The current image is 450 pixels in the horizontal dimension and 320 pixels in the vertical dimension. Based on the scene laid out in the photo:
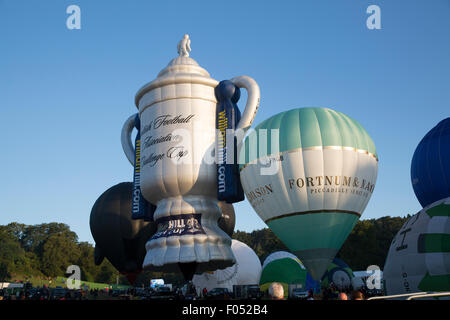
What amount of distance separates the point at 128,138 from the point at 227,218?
236 inches

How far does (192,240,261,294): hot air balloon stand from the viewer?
2298 cm

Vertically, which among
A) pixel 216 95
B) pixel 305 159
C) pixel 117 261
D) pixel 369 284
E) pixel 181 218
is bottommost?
pixel 369 284

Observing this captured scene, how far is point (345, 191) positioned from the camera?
48.1 feet

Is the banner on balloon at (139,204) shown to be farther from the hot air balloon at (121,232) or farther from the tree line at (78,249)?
the tree line at (78,249)

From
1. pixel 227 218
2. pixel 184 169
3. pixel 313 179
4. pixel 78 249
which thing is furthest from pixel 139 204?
pixel 78 249

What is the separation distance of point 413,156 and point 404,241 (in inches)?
396

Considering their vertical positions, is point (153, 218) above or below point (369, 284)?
above

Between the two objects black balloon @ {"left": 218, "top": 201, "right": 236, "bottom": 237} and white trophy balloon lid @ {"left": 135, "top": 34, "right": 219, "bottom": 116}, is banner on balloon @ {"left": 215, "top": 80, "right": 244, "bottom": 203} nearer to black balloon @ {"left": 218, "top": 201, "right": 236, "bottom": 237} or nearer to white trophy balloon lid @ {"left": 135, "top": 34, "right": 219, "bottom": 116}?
white trophy balloon lid @ {"left": 135, "top": 34, "right": 219, "bottom": 116}

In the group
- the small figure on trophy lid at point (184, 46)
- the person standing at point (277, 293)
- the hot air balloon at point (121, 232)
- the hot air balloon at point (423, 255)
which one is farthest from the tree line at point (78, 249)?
the person standing at point (277, 293)

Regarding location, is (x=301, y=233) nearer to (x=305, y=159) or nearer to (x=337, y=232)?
(x=337, y=232)

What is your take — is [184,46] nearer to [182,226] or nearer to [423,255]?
[182,226]

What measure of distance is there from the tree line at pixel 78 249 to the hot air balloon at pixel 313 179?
2886cm

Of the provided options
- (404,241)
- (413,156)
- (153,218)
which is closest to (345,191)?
(404,241)

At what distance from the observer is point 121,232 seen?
20.9 meters
